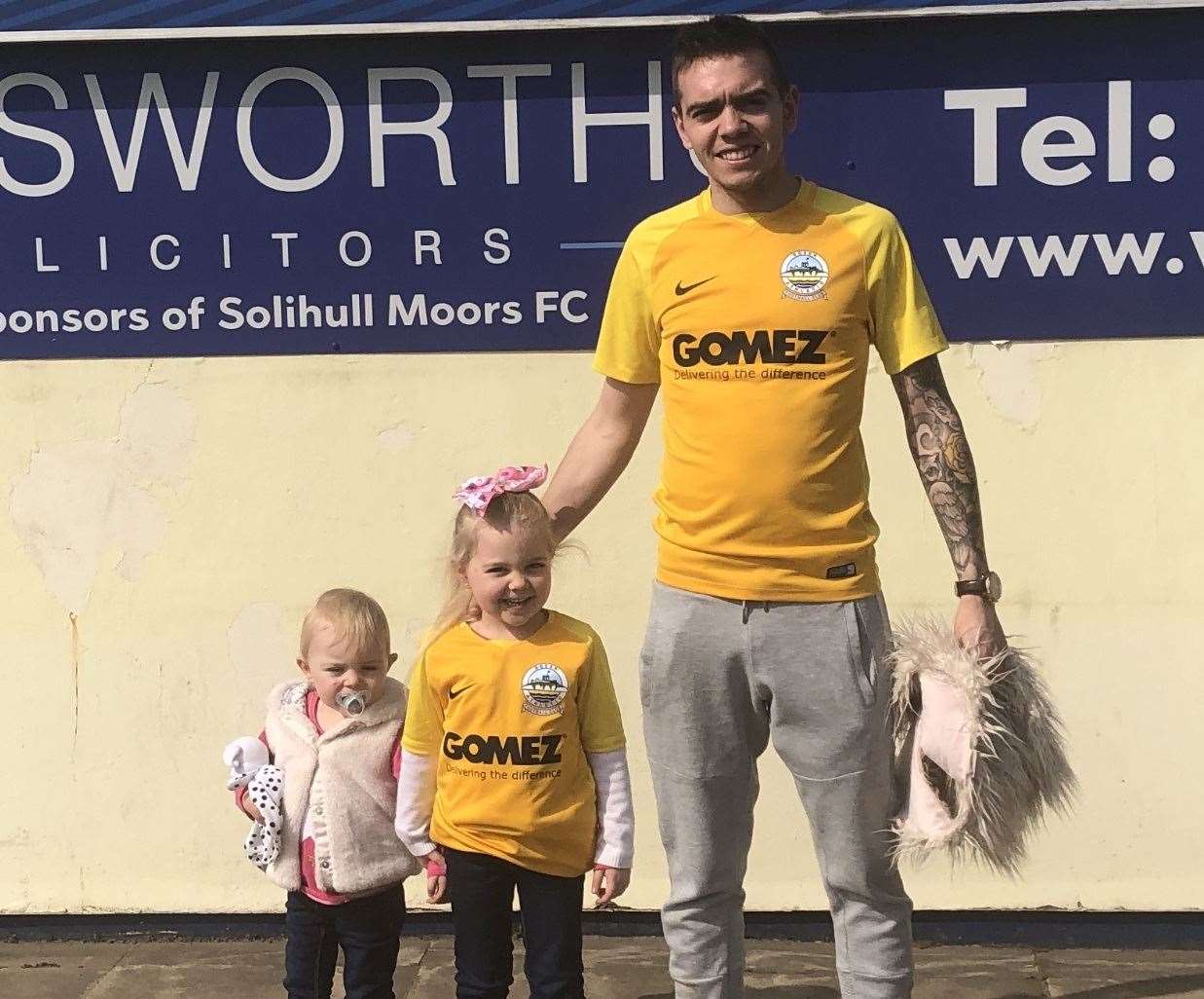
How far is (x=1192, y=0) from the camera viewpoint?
3637 millimetres

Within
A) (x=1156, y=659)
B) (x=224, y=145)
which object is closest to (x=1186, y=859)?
(x=1156, y=659)

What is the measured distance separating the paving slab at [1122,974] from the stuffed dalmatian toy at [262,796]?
6.18ft

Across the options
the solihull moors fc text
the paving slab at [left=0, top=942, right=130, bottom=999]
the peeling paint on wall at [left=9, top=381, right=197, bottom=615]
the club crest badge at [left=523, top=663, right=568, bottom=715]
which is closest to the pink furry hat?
the club crest badge at [left=523, top=663, right=568, bottom=715]

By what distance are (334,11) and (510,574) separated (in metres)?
1.62

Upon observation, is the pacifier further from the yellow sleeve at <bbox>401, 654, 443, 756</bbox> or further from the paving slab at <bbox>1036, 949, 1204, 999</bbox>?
the paving slab at <bbox>1036, 949, 1204, 999</bbox>

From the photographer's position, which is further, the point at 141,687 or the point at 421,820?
the point at 141,687

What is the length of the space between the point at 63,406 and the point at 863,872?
2359 mm

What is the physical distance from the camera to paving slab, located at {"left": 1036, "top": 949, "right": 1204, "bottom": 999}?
3756mm

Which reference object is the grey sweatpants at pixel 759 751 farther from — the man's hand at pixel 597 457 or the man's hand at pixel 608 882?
the man's hand at pixel 597 457

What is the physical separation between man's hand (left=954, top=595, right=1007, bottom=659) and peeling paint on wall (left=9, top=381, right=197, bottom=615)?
6.92 ft

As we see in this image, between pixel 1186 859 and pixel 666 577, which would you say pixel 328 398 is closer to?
pixel 666 577

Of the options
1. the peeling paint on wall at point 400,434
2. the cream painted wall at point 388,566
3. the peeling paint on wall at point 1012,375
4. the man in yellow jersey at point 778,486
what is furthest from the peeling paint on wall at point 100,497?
the peeling paint on wall at point 1012,375

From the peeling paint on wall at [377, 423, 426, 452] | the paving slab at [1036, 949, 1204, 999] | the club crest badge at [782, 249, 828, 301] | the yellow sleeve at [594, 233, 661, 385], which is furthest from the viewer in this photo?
the peeling paint on wall at [377, 423, 426, 452]

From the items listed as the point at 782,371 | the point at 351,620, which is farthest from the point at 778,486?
the point at 351,620
